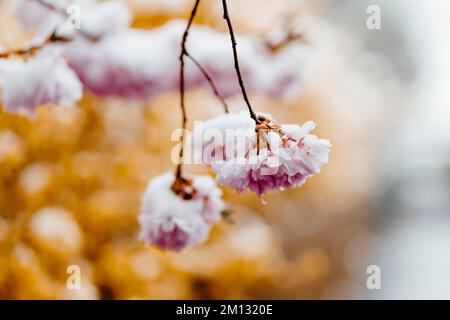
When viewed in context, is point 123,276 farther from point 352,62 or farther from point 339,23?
point 339,23

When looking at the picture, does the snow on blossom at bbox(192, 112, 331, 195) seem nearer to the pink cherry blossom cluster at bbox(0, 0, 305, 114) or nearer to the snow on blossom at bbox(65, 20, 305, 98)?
the pink cherry blossom cluster at bbox(0, 0, 305, 114)

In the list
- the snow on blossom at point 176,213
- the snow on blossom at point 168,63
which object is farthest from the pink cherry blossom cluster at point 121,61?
the snow on blossom at point 176,213

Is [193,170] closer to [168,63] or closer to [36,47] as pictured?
[168,63]

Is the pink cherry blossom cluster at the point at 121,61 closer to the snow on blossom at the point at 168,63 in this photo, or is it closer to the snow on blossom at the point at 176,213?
the snow on blossom at the point at 168,63

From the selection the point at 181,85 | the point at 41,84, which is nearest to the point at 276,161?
the point at 181,85

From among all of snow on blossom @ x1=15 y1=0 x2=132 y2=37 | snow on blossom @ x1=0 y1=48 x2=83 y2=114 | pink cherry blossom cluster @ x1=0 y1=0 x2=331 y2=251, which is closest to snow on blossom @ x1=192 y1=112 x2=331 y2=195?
pink cherry blossom cluster @ x1=0 y1=0 x2=331 y2=251

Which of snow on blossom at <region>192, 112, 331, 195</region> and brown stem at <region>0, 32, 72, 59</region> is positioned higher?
brown stem at <region>0, 32, 72, 59</region>
